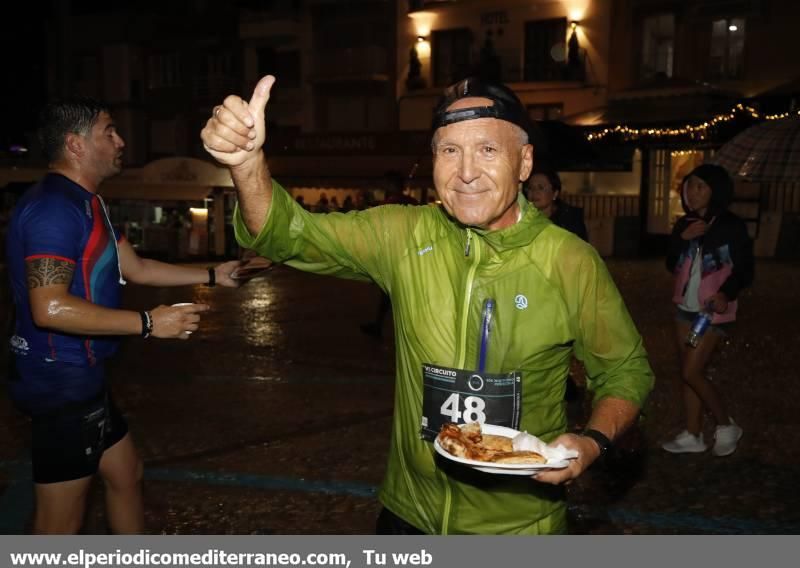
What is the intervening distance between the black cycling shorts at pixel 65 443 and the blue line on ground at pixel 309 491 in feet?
4.49

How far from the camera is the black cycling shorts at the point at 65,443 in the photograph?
3299mm

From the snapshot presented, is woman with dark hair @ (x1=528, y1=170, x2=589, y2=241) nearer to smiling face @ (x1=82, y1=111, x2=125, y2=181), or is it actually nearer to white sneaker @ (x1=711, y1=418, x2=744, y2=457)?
white sneaker @ (x1=711, y1=418, x2=744, y2=457)

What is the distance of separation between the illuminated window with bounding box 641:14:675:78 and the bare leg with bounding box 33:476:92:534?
26942 millimetres

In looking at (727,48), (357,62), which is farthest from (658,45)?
(357,62)

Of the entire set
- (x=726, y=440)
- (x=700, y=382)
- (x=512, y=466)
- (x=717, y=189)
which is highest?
(x=717, y=189)

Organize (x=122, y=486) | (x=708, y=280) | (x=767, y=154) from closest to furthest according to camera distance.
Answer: (x=122, y=486) → (x=708, y=280) → (x=767, y=154)

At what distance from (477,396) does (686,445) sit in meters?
3.97

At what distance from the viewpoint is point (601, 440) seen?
2.24 metres

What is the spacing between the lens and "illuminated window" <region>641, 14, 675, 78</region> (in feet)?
88.3

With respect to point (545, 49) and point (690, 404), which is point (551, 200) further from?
point (545, 49)

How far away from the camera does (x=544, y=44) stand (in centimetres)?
3020

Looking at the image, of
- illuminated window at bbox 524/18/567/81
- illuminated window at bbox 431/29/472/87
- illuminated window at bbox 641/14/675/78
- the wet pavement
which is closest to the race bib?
the wet pavement
